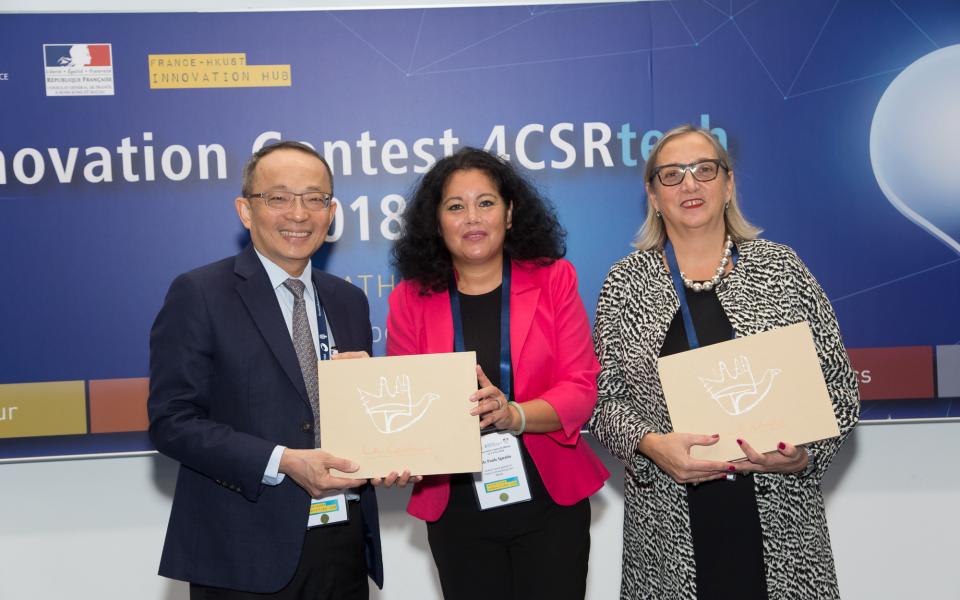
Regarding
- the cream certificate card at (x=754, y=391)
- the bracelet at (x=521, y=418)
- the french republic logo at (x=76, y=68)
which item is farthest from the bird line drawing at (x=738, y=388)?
the french republic logo at (x=76, y=68)

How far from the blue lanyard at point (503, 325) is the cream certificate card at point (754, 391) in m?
0.49

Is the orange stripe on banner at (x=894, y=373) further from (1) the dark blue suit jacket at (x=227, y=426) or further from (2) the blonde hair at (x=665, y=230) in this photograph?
(1) the dark blue suit jacket at (x=227, y=426)

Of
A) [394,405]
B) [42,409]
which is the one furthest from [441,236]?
[42,409]

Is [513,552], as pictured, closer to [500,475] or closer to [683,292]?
[500,475]

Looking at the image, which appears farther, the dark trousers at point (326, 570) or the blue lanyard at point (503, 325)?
the blue lanyard at point (503, 325)

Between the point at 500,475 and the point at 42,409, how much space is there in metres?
2.20

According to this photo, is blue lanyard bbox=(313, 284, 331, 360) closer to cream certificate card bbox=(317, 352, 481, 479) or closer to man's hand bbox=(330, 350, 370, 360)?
man's hand bbox=(330, 350, 370, 360)

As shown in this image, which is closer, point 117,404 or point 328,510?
point 328,510

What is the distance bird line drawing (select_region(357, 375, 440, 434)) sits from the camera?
2055 millimetres

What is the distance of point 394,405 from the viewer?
207 centimetres

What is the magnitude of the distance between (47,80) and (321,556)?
249 cm

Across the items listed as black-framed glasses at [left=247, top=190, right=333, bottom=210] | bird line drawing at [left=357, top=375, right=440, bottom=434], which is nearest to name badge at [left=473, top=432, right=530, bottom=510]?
bird line drawing at [left=357, top=375, right=440, bottom=434]

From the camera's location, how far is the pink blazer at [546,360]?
2.32 meters

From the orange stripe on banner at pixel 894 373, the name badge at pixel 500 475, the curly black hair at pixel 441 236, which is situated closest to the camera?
the name badge at pixel 500 475
